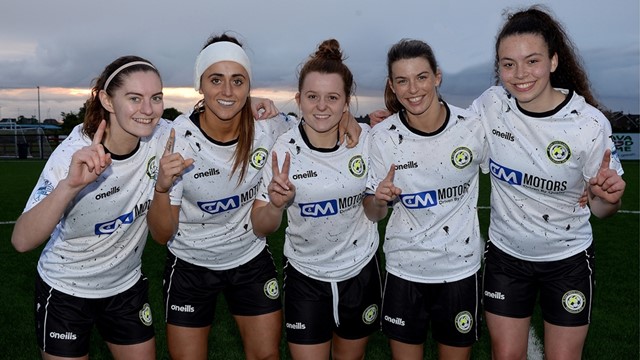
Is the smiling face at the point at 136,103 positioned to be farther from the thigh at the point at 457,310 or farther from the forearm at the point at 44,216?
the thigh at the point at 457,310

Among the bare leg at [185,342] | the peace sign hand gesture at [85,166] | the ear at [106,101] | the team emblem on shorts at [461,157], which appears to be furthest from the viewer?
the bare leg at [185,342]

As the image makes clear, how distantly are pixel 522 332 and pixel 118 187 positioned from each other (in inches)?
111

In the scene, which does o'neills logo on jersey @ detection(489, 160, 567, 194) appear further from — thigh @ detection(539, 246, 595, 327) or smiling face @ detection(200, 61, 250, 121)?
smiling face @ detection(200, 61, 250, 121)

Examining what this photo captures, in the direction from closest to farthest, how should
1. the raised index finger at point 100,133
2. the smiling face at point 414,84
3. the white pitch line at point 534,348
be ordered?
the raised index finger at point 100,133 → the smiling face at point 414,84 → the white pitch line at point 534,348

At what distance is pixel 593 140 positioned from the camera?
392 cm

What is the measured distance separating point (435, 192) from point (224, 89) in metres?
1.53

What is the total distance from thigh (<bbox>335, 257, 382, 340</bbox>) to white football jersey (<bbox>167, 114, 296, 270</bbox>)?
720mm

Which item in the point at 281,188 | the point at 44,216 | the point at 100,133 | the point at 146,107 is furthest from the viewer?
the point at 281,188

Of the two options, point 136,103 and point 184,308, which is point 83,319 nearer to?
point 184,308

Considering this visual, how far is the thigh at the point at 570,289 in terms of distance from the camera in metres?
4.16

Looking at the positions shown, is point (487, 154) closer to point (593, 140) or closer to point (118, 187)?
point (593, 140)

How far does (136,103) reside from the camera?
382cm

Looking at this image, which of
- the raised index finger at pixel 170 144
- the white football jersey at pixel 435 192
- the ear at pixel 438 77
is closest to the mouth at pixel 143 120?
the raised index finger at pixel 170 144

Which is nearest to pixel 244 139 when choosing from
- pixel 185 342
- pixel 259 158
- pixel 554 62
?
pixel 259 158
